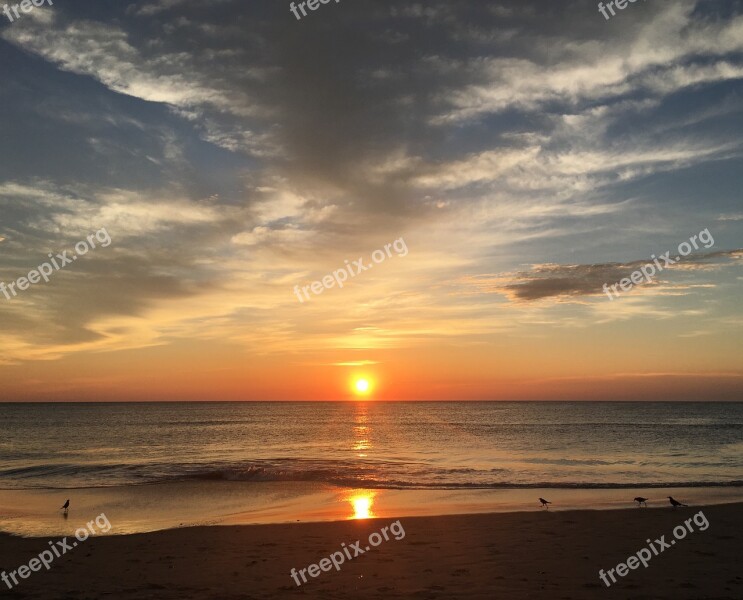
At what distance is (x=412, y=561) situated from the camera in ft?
42.5

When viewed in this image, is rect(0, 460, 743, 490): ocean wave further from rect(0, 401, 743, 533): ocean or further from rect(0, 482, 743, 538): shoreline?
rect(0, 482, 743, 538): shoreline

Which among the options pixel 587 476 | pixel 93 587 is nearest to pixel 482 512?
pixel 93 587

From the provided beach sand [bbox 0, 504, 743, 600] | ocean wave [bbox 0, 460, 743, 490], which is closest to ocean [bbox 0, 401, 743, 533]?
ocean wave [bbox 0, 460, 743, 490]

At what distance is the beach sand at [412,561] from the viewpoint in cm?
1087

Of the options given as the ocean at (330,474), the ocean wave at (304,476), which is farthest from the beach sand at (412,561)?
the ocean wave at (304,476)

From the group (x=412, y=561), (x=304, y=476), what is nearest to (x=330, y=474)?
(x=304, y=476)

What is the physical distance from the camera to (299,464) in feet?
127

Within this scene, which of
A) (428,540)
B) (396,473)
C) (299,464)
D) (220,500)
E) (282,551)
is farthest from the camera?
(299,464)

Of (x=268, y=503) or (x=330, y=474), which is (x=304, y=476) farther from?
(x=268, y=503)

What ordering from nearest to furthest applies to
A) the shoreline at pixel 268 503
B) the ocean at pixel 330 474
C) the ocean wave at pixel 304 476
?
the shoreline at pixel 268 503
the ocean at pixel 330 474
the ocean wave at pixel 304 476

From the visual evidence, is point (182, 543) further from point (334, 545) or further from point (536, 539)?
point (536, 539)

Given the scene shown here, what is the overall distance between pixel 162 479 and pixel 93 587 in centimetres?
2166

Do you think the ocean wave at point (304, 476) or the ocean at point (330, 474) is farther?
the ocean wave at point (304, 476)

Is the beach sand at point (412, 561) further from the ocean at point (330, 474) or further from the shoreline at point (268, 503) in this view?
the ocean at point (330, 474)
